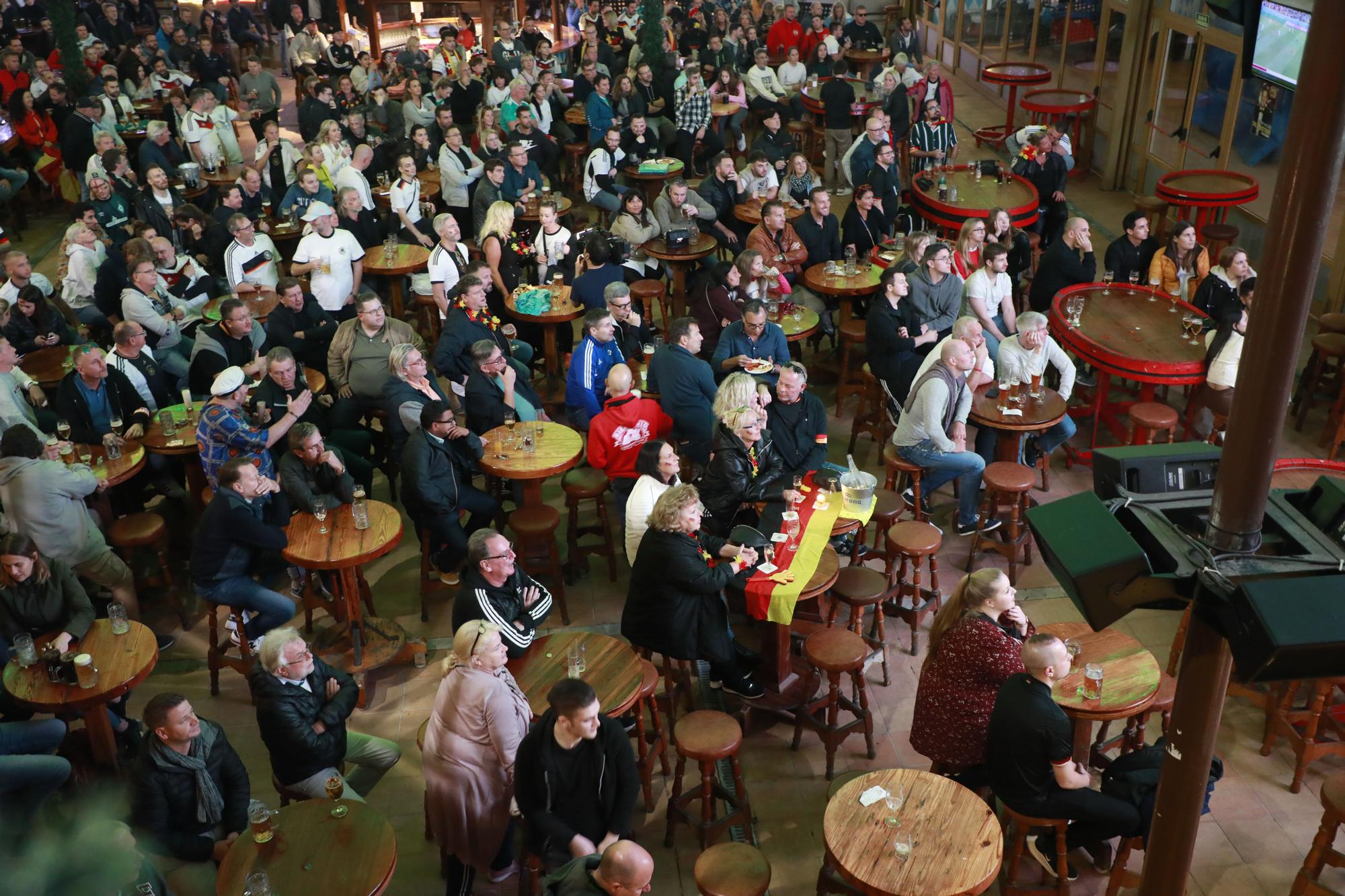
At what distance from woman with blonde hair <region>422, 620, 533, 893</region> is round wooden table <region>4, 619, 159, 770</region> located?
1.62 meters

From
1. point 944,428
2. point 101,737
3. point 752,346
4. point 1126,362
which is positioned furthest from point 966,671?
point 101,737

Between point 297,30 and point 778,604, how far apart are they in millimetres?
18078

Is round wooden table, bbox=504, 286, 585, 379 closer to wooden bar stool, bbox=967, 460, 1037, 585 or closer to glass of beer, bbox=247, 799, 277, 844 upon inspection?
wooden bar stool, bbox=967, 460, 1037, 585

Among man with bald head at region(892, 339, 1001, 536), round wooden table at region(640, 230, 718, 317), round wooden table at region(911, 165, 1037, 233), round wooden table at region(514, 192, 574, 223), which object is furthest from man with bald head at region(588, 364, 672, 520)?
round wooden table at region(911, 165, 1037, 233)

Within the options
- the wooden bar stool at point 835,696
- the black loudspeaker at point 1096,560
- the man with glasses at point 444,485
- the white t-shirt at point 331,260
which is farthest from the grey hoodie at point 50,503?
the black loudspeaker at point 1096,560

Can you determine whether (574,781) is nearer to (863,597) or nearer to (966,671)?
(966,671)

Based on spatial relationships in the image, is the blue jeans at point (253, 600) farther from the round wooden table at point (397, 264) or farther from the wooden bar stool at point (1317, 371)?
the wooden bar stool at point (1317, 371)

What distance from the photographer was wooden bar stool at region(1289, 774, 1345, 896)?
188 inches

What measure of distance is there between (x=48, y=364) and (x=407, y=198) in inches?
137

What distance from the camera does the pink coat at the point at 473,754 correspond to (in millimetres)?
4746

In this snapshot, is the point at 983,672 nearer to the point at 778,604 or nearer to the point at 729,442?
the point at 778,604

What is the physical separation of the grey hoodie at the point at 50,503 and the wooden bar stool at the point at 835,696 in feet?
13.0

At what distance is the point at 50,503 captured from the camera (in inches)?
247

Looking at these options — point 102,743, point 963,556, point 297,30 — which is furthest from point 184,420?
point 297,30
